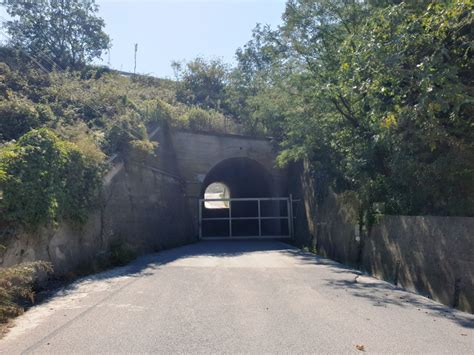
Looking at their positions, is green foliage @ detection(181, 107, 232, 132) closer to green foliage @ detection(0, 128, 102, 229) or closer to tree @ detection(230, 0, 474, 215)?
tree @ detection(230, 0, 474, 215)

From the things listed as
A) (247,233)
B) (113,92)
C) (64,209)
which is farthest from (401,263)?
(247,233)

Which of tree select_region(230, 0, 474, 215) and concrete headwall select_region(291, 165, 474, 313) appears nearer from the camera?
tree select_region(230, 0, 474, 215)

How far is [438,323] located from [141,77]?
122 feet

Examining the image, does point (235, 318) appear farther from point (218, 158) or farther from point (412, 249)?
point (218, 158)

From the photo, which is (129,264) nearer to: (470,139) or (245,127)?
(470,139)

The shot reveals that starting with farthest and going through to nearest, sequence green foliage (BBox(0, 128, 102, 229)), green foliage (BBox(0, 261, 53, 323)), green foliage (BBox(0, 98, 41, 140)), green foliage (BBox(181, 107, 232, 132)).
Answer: green foliage (BBox(181, 107, 232, 132))
green foliage (BBox(0, 98, 41, 140))
green foliage (BBox(0, 128, 102, 229))
green foliage (BBox(0, 261, 53, 323))

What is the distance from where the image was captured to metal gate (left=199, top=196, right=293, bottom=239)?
31.5 metres

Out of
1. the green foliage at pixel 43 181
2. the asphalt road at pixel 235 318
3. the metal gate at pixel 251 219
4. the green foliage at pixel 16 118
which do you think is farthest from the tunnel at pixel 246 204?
the asphalt road at pixel 235 318

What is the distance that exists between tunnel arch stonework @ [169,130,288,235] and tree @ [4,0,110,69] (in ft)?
38.0

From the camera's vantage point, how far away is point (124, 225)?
18.2 meters

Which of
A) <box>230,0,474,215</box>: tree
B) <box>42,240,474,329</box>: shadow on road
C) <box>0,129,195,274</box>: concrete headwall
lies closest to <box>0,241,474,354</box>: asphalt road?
<box>42,240,474,329</box>: shadow on road

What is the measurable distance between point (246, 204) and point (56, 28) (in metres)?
19.4

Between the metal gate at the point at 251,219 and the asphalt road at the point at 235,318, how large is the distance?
18320 mm

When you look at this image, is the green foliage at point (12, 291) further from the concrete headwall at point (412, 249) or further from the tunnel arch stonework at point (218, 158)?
the tunnel arch stonework at point (218, 158)
